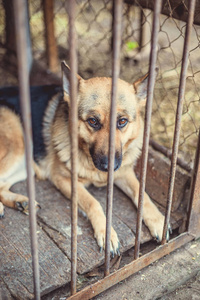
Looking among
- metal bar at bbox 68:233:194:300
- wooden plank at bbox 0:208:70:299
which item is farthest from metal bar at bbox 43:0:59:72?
metal bar at bbox 68:233:194:300

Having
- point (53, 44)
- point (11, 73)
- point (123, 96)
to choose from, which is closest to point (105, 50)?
point (53, 44)

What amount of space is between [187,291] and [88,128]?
A: 1398mm

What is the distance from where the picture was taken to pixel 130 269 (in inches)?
82.0

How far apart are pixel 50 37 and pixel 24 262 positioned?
3651 millimetres

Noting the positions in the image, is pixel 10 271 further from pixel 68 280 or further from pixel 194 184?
pixel 194 184

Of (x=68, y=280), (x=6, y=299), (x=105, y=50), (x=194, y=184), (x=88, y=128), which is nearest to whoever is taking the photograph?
(x=6, y=299)

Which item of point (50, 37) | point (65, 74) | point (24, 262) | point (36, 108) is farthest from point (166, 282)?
point (50, 37)

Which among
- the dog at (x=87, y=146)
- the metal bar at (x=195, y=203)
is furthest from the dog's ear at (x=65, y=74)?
the metal bar at (x=195, y=203)

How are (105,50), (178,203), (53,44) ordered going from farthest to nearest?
(105,50)
(53,44)
(178,203)

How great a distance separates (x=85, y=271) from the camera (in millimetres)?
2125

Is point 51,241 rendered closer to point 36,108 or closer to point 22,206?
point 22,206

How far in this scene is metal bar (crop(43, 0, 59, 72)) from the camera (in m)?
4.49

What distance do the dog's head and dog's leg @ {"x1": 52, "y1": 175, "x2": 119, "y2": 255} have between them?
398 mm

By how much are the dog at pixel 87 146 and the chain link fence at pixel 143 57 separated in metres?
0.66
